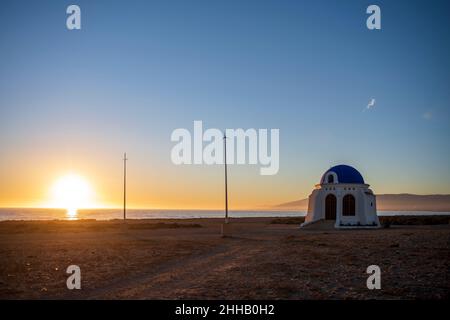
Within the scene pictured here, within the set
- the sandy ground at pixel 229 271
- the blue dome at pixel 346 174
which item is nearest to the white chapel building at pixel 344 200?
the blue dome at pixel 346 174

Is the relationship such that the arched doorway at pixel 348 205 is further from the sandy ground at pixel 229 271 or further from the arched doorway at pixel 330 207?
the sandy ground at pixel 229 271

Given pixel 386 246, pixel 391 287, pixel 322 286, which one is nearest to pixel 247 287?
pixel 322 286

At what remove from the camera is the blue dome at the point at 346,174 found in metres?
38.7

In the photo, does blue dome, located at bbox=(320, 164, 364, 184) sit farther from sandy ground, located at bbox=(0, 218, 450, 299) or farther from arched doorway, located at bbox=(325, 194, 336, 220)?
sandy ground, located at bbox=(0, 218, 450, 299)

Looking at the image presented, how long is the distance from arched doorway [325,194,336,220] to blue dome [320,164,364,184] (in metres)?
1.67

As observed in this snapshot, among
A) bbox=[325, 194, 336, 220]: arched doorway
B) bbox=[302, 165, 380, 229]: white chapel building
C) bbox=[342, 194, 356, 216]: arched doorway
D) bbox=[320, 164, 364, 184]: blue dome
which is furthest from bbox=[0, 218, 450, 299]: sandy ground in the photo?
bbox=[325, 194, 336, 220]: arched doorway

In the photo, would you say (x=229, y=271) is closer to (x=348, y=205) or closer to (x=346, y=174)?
(x=348, y=205)

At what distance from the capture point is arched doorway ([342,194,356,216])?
125 feet

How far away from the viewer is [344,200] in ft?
125

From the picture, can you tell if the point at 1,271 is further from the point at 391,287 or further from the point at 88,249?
the point at 391,287

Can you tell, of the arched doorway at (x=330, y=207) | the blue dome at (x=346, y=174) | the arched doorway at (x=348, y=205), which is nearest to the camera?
the arched doorway at (x=348, y=205)

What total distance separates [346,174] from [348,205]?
2986 millimetres

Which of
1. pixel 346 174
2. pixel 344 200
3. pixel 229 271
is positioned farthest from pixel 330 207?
pixel 229 271

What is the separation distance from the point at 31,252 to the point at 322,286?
13967 millimetres
